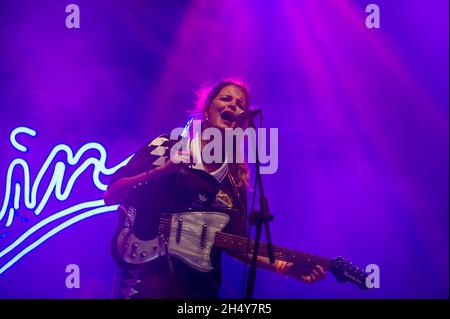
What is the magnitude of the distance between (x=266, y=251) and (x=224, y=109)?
1.04 m

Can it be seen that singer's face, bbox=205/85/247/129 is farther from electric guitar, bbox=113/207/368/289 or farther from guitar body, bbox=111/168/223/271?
electric guitar, bbox=113/207/368/289

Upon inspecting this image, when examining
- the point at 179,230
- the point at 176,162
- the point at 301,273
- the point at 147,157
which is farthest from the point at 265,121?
the point at 301,273

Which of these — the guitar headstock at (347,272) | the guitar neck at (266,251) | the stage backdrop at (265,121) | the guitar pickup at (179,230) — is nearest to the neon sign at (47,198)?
the stage backdrop at (265,121)

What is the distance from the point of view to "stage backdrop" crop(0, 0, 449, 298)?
3.67m

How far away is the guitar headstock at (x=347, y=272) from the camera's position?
140 inches

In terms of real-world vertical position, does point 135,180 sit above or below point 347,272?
above

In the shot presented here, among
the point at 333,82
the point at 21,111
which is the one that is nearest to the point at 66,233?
the point at 21,111

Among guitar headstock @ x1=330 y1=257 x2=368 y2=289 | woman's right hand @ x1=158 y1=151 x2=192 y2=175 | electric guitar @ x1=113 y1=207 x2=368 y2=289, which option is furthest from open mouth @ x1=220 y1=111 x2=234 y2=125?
guitar headstock @ x1=330 y1=257 x2=368 y2=289

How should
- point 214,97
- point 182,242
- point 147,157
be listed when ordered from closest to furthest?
point 182,242 → point 147,157 → point 214,97

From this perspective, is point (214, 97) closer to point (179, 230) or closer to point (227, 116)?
point (227, 116)

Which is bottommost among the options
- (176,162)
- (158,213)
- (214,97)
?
(158,213)

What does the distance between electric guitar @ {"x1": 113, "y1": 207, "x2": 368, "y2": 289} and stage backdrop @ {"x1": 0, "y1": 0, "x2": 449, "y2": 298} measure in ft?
0.34

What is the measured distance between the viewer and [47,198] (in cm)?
368

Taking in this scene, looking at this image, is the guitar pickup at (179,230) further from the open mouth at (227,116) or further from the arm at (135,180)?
the open mouth at (227,116)
